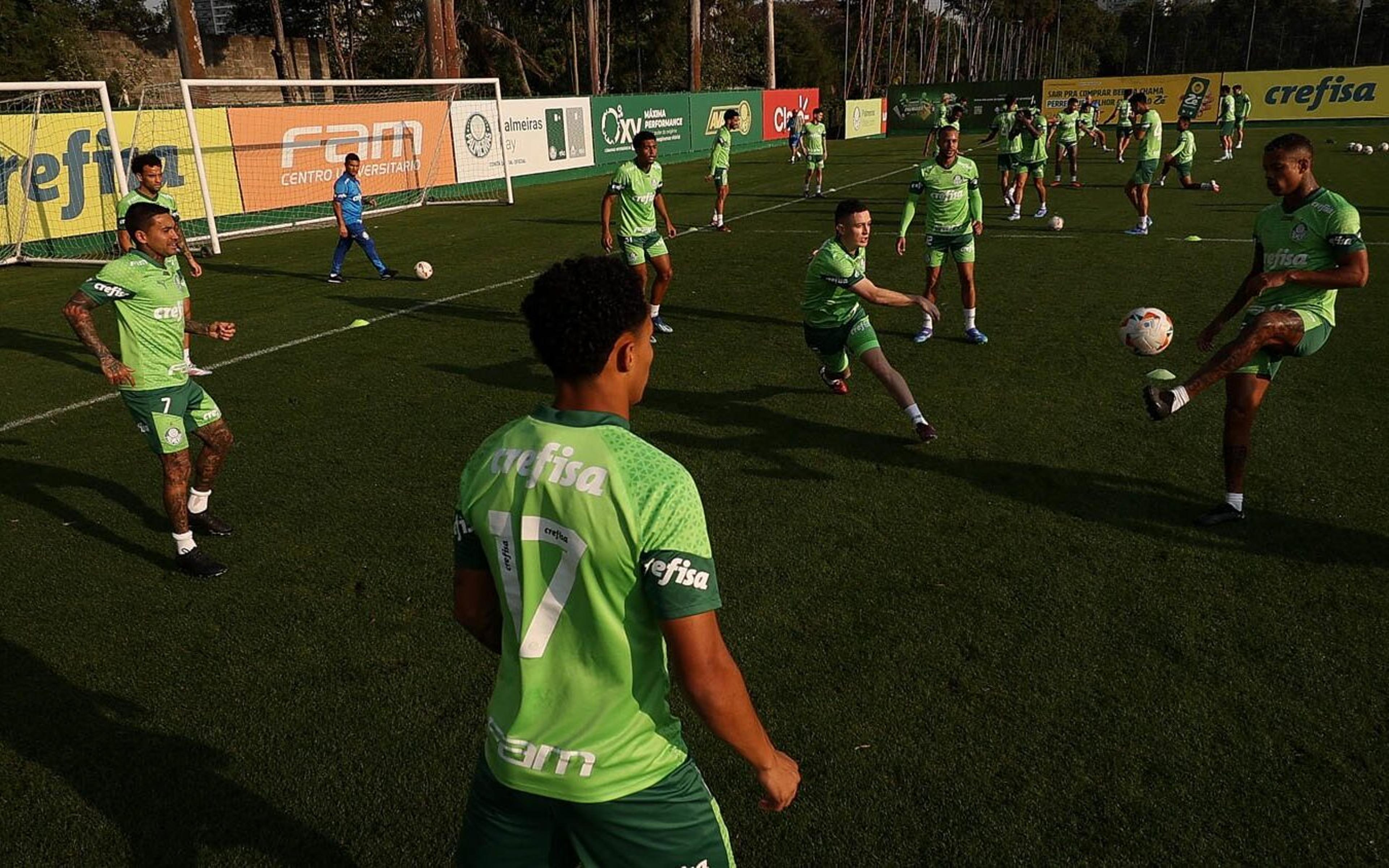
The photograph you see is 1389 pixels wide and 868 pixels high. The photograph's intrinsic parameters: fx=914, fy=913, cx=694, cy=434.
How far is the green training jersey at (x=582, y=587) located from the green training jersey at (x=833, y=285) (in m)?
5.62

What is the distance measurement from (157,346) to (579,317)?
186 inches

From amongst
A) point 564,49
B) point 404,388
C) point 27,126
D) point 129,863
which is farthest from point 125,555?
point 564,49

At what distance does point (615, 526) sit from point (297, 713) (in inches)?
123

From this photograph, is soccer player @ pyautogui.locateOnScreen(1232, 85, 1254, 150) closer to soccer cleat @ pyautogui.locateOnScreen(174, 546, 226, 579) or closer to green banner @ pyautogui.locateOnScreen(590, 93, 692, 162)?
green banner @ pyautogui.locateOnScreen(590, 93, 692, 162)

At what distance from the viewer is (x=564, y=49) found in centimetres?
5812

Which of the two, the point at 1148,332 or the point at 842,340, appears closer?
the point at 1148,332

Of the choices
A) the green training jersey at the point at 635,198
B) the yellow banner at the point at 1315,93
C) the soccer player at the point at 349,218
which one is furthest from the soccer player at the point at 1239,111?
the soccer player at the point at 349,218

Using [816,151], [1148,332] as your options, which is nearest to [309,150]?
→ [816,151]

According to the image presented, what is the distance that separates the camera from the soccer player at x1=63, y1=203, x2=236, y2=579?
548 centimetres

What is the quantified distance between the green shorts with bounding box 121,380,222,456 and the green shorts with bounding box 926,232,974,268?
785 cm

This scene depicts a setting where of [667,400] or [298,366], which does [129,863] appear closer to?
[667,400]

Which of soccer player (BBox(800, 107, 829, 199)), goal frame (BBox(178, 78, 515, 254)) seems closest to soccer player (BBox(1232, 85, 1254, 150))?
soccer player (BBox(800, 107, 829, 199))

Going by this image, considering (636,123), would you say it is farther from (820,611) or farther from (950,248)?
(820,611)

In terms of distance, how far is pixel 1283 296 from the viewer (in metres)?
5.90
